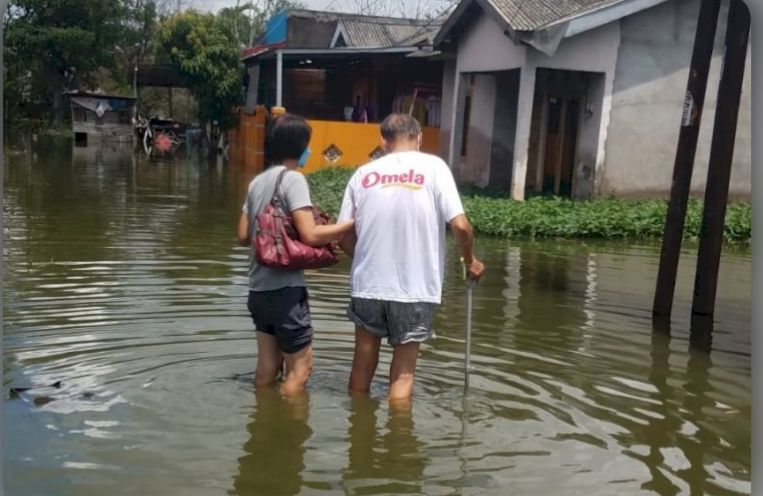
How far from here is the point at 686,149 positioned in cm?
807

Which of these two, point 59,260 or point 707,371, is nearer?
point 707,371

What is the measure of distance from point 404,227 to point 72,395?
7.18ft

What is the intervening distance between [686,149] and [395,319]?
13.3ft

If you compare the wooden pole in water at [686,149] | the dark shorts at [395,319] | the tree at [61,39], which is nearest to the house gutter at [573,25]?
the wooden pole in water at [686,149]

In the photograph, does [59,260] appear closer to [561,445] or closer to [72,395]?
[72,395]

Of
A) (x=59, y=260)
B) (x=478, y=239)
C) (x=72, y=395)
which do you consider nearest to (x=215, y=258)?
(x=59, y=260)

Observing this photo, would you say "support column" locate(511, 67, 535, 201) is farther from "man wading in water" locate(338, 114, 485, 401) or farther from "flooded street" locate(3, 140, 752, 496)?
"man wading in water" locate(338, 114, 485, 401)

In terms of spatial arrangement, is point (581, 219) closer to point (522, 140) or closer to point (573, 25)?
point (522, 140)

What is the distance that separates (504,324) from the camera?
313 inches

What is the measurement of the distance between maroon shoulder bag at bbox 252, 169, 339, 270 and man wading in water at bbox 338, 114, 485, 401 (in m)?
0.25

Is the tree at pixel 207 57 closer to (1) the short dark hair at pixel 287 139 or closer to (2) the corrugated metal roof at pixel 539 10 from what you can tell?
(2) the corrugated metal roof at pixel 539 10

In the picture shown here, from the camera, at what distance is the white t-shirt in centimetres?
503

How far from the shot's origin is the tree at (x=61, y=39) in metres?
41.9

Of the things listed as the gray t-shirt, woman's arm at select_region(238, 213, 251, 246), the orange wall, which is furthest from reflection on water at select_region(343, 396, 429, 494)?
the orange wall
